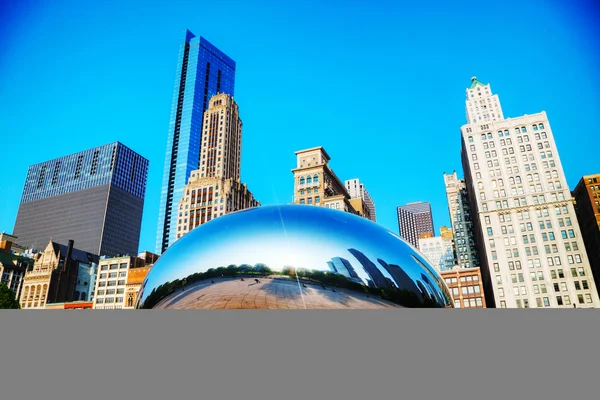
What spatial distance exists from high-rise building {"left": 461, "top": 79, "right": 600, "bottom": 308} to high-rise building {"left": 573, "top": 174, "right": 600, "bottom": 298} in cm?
1157

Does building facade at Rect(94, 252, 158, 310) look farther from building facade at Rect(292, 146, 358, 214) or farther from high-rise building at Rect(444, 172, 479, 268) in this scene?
high-rise building at Rect(444, 172, 479, 268)

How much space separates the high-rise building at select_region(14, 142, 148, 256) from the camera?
127 metres

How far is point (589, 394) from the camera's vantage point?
8.84ft

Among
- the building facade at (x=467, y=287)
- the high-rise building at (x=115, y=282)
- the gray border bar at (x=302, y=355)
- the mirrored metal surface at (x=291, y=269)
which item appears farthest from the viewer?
the high-rise building at (x=115, y=282)

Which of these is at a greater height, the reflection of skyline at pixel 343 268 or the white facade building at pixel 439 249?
the white facade building at pixel 439 249

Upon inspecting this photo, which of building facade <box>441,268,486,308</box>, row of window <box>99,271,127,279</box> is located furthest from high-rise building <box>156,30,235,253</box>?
building facade <box>441,268,486,308</box>

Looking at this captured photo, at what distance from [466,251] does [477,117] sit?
3183cm

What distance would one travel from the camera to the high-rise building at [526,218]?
58.2 meters

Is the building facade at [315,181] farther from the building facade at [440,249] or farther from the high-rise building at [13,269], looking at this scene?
the building facade at [440,249]

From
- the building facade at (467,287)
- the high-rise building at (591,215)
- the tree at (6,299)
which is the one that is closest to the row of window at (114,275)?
the tree at (6,299)

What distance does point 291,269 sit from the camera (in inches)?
212

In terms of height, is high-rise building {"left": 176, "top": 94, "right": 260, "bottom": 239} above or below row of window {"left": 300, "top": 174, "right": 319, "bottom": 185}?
above

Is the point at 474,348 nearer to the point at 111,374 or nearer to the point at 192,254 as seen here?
the point at 111,374

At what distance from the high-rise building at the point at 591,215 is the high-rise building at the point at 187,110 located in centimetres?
9982
